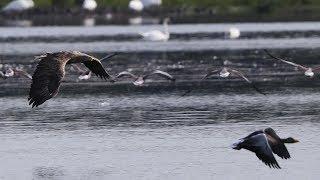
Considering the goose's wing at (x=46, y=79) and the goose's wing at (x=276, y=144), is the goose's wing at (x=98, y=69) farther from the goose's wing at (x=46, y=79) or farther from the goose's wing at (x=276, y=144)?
the goose's wing at (x=276, y=144)

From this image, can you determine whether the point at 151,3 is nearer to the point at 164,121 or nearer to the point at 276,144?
the point at 164,121

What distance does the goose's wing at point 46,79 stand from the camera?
54.5 feet

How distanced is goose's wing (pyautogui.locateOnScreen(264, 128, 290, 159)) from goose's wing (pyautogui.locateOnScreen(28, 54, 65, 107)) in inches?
111

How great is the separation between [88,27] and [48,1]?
13548 millimetres

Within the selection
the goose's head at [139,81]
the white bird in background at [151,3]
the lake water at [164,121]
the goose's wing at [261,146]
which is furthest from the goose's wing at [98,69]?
the white bird in background at [151,3]

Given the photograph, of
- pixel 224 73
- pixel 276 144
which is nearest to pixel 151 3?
pixel 224 73

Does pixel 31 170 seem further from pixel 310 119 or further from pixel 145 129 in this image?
pixel 310 119

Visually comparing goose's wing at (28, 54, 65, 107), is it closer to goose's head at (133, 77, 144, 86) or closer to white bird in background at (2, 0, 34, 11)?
goose's head at (133, 77, 144, 86)

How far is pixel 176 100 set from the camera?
1116 inches

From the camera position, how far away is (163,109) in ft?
87.4

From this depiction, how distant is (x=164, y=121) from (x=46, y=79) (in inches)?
303

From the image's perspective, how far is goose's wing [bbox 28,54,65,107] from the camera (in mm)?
16625

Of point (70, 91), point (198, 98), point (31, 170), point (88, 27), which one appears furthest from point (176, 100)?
point (88, 27)

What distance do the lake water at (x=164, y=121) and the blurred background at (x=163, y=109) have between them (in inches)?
0.9
